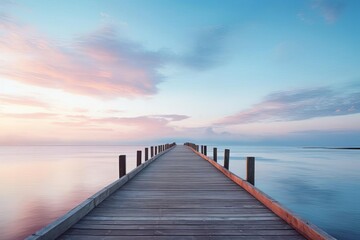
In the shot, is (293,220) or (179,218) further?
(179,218)

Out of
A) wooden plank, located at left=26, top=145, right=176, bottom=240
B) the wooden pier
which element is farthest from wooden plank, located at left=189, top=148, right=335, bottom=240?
wooden plank, located at left=26, top=145, right=176, bottom=240

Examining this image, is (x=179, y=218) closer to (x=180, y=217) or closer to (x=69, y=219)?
(x=180, y=217)

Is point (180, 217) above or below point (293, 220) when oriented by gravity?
below

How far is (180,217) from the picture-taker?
3.98 meters

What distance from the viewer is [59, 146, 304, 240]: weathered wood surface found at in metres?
3.32

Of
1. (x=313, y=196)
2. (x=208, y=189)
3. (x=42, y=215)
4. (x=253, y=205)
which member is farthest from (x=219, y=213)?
(x=313, y=196)

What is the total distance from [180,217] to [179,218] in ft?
0.16

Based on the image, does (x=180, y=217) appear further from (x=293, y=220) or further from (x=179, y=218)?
(x=293, y=220)

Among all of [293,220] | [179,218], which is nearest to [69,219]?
[179,218]

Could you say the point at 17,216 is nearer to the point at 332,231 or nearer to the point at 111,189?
the point at 111,189

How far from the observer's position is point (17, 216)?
1133 centimetres

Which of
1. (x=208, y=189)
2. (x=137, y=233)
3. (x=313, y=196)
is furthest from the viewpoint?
(x=313, y=196)

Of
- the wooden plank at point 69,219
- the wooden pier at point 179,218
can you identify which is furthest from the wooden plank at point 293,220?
the wooden plank at point 69,219

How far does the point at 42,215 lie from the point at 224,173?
8573mm
